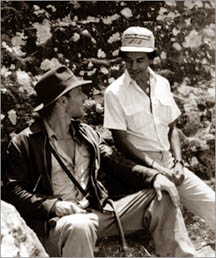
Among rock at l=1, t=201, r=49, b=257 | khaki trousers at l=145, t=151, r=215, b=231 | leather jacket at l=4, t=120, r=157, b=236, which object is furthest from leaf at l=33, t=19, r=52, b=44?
rock at l=1, t=201, r=49, b=257

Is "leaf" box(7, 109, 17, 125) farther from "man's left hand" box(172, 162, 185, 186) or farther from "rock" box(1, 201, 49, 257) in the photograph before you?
"rock" box(1, 201, 49, 257)

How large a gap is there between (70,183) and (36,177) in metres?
0.21

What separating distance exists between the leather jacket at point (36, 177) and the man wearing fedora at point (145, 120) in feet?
0.64

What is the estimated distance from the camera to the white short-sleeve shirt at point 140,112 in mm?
3983

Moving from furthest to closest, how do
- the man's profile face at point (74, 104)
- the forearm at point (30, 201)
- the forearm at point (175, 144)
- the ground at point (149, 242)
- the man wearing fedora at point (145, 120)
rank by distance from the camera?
the forearm at point (175, 144) < the ground at point (149, 242) < the man wearing fedora at point (145, 120) < the man's profile face at point (74, 104) < the forearm at point (30, 201)

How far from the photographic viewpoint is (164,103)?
163 inches

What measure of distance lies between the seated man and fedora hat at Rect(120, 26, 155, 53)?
1.54 ft

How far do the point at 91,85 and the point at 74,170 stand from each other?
0.81 m

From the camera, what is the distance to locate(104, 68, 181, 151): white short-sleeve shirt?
3.98 m

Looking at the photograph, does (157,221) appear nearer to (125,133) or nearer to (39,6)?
(125,133)

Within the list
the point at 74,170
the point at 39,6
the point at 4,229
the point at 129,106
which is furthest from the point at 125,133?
the point at 4,229

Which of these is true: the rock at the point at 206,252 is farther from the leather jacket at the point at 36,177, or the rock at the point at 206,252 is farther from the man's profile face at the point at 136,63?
the man's profile face at the point at 136,63

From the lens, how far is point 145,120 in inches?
160

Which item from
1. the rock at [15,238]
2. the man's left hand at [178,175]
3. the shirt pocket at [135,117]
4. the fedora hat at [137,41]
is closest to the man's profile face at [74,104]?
the shirt pocket at [135,117]
